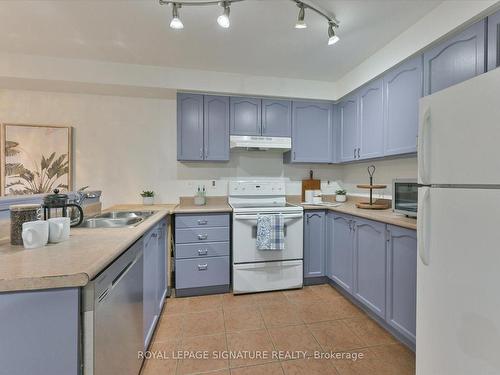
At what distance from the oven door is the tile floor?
0.39m

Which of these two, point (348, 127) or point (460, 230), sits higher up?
point (348, 127)

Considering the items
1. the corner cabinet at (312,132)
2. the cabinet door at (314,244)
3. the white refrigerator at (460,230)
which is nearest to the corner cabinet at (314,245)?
the cabinet door at (314,244)

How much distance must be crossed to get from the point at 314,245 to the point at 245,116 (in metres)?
1.67

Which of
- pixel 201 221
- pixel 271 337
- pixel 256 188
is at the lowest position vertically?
pixel 271 337

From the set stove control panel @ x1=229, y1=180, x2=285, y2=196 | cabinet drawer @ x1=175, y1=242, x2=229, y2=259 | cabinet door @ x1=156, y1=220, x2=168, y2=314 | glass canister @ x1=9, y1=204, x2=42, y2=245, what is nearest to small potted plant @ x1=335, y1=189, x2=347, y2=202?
stove control panel @ x1=229, y1=180, x2=285, y2=196

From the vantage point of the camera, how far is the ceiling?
165 centimetres

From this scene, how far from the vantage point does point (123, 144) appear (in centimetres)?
280

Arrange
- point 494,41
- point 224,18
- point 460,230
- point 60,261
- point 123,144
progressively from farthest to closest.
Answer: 1. point 123,144
2. point 224,18
3. point 494,41
4. point 460,230
5. point 60,261

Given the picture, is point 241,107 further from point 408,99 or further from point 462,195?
point 462,195

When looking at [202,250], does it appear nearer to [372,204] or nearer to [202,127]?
[202,127]

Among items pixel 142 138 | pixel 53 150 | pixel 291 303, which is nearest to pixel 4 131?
pixel 53 150

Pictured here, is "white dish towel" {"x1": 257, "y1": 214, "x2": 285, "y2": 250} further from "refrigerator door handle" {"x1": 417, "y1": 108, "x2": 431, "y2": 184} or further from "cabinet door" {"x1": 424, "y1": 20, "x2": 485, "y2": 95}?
"cabinet door" {"x1": 424, "y1": 20, "x2": 485, "y2": 95}

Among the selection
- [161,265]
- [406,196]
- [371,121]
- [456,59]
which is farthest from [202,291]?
[456,59]

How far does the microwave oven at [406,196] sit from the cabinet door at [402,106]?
0.85ft
